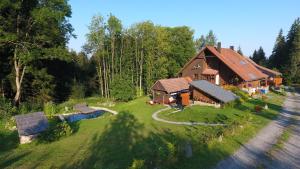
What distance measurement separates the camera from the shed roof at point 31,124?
80.8ft

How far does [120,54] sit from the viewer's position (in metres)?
58.3

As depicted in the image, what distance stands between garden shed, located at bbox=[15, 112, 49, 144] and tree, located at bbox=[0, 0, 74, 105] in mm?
9508

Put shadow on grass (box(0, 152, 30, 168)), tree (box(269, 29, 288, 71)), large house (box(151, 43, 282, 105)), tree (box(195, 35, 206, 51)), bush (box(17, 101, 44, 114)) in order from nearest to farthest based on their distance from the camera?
shadow on grass (box(0, 152, 30, 168))
bush (box(17, 101, 44, 114))
large house (box(151, 43, 282, 105))
tree (box(269, 29, 288, 71))
tree (box(195, 35, 206, 51))

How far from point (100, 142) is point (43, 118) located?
7.84 metres

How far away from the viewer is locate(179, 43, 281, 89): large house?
4644 cm

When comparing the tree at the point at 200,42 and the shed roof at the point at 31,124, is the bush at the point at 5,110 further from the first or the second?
the tree at the point at 200,42

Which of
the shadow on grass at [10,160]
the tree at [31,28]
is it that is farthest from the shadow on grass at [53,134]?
the tree at [31,28]

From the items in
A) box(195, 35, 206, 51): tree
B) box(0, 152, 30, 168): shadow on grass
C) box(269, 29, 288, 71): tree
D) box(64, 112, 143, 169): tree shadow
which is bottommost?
box(0, 152, 30, 168): shadow on grass

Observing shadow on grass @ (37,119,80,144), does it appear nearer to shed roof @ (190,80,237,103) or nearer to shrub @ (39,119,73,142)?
shrub @ (39,119,73,142)

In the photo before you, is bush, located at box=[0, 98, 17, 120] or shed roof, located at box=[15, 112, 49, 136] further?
bush, located at box=[0, 98, 17, 120]

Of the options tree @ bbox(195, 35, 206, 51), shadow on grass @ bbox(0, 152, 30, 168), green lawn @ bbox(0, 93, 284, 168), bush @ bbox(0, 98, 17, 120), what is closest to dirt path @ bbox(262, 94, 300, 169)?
green lawn @ bbox(0, 93, 284, 168)

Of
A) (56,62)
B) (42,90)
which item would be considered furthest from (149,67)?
(42,90)

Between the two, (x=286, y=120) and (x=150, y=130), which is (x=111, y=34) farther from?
(x=286, y=120)

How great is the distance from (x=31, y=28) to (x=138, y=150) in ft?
85.5
